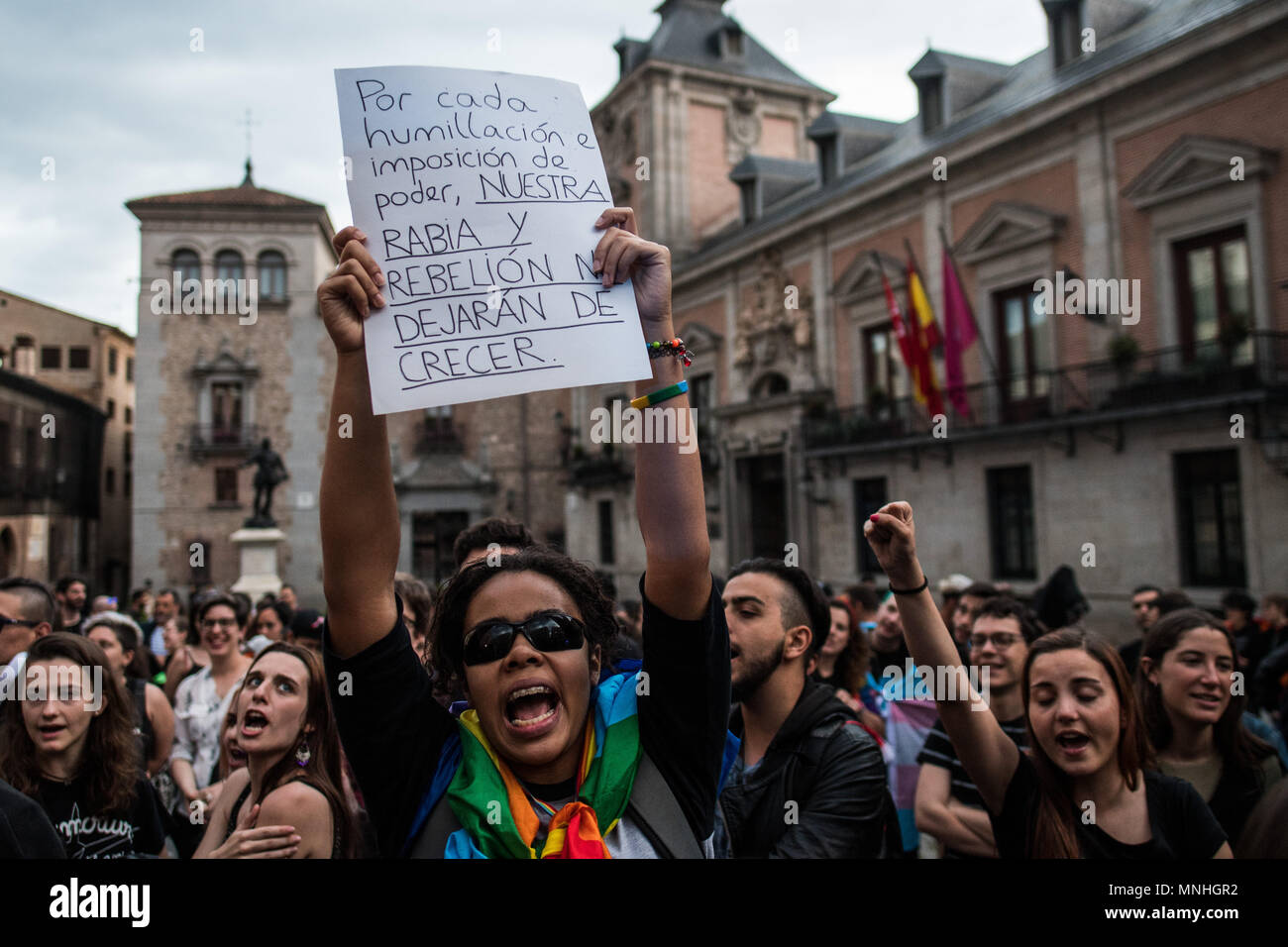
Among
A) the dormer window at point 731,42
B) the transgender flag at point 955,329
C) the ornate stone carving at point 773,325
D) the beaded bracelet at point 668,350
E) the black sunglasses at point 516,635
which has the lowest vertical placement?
the black sunglasses at point 516,635

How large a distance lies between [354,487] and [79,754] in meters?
2.22

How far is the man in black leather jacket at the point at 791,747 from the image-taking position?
2725 millimetres

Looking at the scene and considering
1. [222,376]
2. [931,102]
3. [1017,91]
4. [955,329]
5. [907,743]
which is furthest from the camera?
[222,376]

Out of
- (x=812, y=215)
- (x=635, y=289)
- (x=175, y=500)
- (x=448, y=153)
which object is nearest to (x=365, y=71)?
(x=448, y=153)

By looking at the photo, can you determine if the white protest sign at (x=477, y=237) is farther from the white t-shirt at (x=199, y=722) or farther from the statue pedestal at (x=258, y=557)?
the statue pedestal at (x=258, y=557)

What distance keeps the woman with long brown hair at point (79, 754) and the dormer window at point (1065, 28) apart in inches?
814

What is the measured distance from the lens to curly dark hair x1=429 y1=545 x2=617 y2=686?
6.30ft

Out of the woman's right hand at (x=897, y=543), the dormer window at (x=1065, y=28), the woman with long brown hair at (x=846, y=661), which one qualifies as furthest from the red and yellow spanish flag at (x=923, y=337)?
the woman's right hand at (x=897, y=543)

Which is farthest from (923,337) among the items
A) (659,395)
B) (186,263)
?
(186,263)

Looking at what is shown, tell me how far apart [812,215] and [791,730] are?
68.5ft

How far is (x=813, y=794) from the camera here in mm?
2771

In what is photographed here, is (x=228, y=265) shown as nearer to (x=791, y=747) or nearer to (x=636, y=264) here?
(x=791, y=747)

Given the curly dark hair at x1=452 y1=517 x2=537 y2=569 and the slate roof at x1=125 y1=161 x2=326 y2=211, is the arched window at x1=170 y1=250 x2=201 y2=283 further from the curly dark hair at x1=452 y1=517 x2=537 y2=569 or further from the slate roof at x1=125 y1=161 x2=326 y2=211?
the curly dark hair at x1=452 y1=517 x2=537 y2=569

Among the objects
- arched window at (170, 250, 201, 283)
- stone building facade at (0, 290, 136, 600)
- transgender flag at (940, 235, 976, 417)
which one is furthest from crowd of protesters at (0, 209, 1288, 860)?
arched window at (170, 250, 201, 283)
